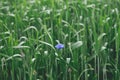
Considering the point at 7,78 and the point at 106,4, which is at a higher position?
the point at 106,4

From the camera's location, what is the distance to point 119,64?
219 centimetres

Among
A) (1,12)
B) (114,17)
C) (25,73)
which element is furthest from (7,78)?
(1,12)

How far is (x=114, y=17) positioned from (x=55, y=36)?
562mm

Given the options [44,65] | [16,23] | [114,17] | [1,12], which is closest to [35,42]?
[44,65]

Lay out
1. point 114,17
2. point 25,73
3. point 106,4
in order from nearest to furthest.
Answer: point 25,73, point 114,17, point 106,4

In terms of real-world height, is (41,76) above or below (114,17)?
below

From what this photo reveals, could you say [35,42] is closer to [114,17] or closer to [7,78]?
[7,78]

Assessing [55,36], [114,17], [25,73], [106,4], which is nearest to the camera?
[25,73]

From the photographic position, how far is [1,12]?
339 centimetres

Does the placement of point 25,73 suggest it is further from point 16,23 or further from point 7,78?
point 16,23

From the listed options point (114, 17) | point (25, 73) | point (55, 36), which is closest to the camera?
point (25, 73)

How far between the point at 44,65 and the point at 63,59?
0.54ft

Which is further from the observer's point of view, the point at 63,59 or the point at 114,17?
the point at 114,17

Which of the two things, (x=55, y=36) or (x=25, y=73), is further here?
(x=55, y=36)
